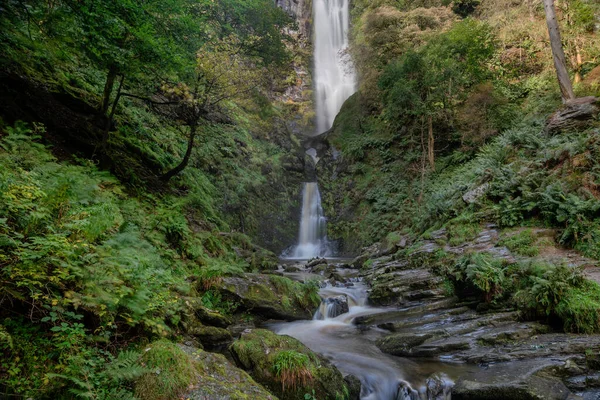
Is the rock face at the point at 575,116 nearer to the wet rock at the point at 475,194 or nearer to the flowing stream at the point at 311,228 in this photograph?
the wet rock at the point at 475,194

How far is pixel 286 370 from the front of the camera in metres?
4.25

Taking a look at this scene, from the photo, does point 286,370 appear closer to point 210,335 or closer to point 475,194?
point 210,335

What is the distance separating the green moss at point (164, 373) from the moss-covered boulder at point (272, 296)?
382 cm

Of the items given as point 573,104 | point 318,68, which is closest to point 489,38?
point 573,104

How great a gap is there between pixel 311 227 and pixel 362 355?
51.7 ft

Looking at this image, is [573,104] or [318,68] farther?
[318,68]

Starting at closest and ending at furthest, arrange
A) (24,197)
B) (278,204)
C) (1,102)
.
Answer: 1. (24,197)
2. (1,102)
3. (278,204)

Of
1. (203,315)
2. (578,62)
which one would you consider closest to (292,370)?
(203,315)

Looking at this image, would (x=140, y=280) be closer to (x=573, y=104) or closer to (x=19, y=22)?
(x=19, y=22)

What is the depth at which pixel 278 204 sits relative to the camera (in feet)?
70.7

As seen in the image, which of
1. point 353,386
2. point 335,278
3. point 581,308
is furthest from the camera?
point 335,278

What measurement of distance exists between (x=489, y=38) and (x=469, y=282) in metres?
15.7

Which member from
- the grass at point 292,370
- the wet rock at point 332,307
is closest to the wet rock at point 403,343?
the wet rock at point 332,307

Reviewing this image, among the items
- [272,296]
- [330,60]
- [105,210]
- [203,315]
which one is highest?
[330,60]
